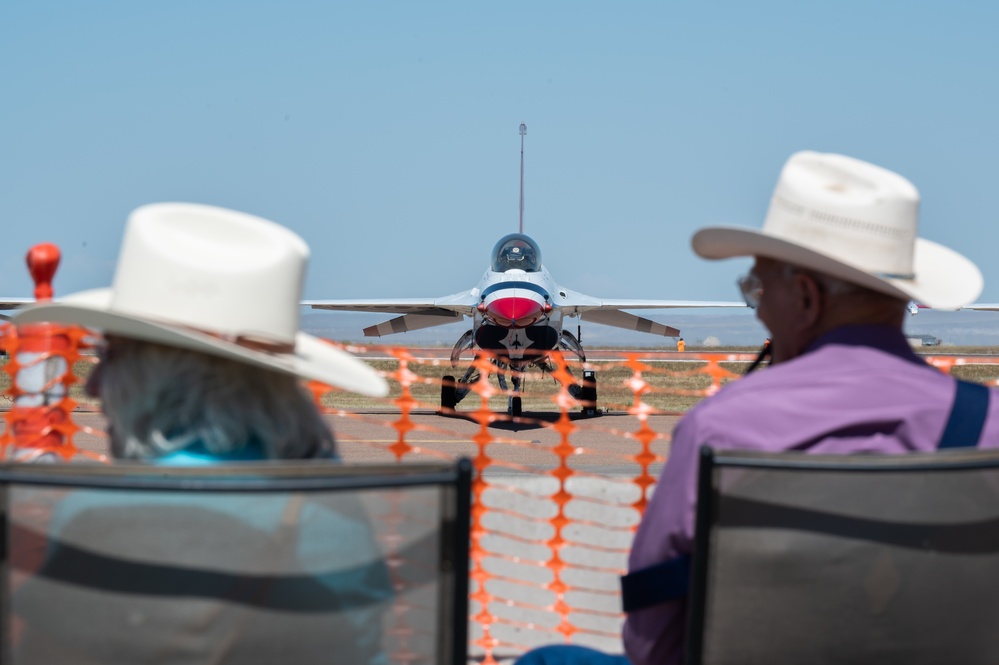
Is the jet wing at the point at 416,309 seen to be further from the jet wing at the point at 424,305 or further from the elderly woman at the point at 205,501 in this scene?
the elderly woman at the point at 205,501

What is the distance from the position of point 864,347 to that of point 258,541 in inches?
56.6

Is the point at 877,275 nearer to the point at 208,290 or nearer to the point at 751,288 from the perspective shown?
the point at 751,288

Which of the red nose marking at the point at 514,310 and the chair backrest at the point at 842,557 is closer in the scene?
the chair backrest at the point at 842,557

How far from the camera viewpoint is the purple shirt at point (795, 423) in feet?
7.56

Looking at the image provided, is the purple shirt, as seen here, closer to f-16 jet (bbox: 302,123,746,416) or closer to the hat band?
the hat band

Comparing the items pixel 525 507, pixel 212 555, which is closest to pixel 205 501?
pixel 212 555

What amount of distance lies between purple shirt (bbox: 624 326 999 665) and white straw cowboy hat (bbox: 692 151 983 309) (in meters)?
0.22

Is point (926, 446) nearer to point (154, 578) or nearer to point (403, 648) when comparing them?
point (403, 648)

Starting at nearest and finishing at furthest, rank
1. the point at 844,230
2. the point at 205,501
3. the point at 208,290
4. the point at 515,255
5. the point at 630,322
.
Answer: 1. the point at 205,501
2. the point at 208,290
3. the point at 844,230
4. the point at 515,255
5. the point at 630,322

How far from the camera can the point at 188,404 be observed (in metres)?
2.15

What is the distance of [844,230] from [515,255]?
18898 millimetres

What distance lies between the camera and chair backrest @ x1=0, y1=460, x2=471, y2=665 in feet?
6.21

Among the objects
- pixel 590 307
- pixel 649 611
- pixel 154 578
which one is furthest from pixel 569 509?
pixel 590 307

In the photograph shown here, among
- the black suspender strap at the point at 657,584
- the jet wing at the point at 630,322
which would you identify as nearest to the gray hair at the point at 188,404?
the black suspender strap at the point at 657,584
